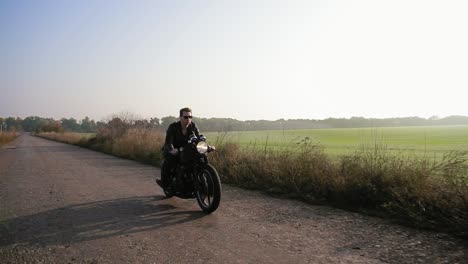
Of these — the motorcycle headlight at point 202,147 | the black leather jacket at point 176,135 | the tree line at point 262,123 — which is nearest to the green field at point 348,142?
the tree line at point 262,123

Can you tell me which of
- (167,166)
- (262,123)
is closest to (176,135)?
(167,166)

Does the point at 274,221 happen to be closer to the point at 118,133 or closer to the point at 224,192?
the point at 224,192

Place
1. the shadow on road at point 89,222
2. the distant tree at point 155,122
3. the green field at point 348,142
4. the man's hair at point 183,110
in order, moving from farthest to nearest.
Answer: the distant tree at point 155,122 → the green field at point 348,142 → the man's hair at point 183,110 → the shadow on road at point 89,222

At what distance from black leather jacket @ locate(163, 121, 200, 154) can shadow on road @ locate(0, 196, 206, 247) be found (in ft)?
4.05

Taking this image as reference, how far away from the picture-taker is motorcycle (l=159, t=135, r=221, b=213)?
661 cm

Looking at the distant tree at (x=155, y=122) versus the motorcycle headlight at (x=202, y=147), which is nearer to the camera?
the motorcycle headlight at (x=202, y=147)

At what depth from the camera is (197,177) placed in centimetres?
708

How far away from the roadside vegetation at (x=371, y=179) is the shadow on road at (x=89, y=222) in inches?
113

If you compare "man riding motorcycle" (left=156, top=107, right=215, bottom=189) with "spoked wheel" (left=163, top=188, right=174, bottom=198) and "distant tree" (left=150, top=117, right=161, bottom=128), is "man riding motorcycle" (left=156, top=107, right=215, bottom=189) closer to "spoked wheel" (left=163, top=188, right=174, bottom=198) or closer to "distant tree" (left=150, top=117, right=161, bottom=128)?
"spoked wheel" (left=163, top=188, right=174, bottom=198)

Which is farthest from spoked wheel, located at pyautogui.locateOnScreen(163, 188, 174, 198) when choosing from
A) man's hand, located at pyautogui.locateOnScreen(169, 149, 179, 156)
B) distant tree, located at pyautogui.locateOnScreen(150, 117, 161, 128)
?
distant tree, located at pyautogui.locateOnScreen(150, 117, 161, 128)

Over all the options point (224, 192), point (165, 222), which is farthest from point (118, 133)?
point (165, 222)

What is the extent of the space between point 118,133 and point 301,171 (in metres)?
24.1

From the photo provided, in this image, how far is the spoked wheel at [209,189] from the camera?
6508 millimetres

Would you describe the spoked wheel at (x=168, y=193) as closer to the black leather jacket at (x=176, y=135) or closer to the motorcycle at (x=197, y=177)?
the motorcycle at (x=197, y=177)
